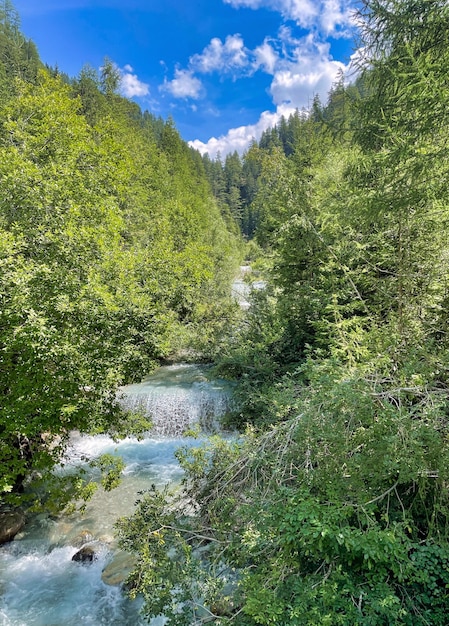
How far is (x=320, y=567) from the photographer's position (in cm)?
315

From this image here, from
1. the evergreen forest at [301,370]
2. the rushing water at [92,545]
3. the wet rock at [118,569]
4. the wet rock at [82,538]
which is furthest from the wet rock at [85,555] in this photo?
the evergreen forest at [301,370]

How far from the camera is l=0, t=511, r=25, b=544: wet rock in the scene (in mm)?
6839

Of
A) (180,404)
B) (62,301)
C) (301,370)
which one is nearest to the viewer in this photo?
(301,370)

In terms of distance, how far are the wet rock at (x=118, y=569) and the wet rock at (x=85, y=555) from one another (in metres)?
0.41

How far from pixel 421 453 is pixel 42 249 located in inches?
296

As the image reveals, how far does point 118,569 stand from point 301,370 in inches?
182

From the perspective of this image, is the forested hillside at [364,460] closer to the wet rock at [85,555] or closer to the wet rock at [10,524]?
the wet rock at [85,555]

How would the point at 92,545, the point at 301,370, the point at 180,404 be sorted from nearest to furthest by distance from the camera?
the point at 301,370 → the point at 92,545 → the point at 180,404

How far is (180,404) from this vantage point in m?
11.5

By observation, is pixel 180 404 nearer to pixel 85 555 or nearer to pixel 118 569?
pixel 85 555

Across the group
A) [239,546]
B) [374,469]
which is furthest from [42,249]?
[374,469]

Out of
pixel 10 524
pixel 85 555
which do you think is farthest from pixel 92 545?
pixel 10 524

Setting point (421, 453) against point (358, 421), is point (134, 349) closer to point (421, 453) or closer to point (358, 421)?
point (358, 421)

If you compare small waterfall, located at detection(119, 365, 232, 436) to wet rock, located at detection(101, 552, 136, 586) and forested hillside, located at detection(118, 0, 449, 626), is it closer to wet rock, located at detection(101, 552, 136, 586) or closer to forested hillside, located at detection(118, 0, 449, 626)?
forested hillside, located at detection(118, 0, 449, 626)
